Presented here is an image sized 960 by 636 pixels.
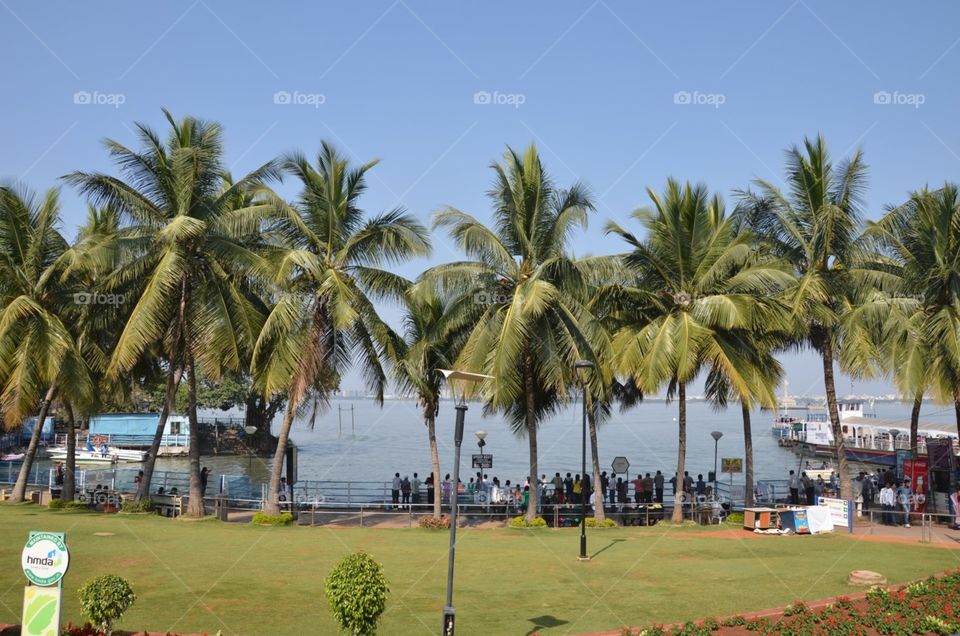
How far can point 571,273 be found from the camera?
25.4 metres

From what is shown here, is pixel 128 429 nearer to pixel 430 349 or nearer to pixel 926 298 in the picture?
pixel 430 349

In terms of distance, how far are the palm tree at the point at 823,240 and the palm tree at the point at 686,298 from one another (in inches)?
51.1

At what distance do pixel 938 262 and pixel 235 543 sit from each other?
2230 cm

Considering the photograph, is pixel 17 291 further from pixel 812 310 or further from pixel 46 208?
pixel 812 310

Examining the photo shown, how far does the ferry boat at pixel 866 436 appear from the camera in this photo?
6219 centimetres

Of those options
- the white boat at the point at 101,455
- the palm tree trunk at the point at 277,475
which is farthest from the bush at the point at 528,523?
the white boat at the point at 101,455

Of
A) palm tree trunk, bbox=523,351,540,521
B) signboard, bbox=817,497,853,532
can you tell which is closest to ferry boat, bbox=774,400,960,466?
signboard, bbox=817,497,853,532

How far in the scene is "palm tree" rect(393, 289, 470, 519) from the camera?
26.2m

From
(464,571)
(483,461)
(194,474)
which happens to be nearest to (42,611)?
(464,571)

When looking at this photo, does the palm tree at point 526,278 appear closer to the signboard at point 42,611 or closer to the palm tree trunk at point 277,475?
the palm tree trunk at point 277,475

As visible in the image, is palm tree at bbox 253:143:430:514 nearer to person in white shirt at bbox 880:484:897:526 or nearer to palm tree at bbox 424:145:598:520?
palm tree at bbox 424:145:598:520

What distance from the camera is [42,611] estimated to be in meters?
10.5

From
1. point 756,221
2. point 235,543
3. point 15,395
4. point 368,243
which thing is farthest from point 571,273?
point 15,395

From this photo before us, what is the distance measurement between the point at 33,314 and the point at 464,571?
54.8 feet
